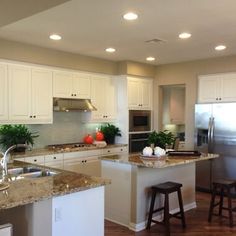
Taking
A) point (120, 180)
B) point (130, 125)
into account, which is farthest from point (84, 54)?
point (120, 180)

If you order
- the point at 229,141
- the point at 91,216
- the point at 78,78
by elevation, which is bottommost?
the point at 91,216

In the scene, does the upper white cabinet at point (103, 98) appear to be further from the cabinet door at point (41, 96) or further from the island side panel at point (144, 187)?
the island side panel at point (144, 187)

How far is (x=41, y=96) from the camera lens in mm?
5238

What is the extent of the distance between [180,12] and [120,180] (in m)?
2.28

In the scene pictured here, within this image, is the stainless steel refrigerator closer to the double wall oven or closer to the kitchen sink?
the double wall oven

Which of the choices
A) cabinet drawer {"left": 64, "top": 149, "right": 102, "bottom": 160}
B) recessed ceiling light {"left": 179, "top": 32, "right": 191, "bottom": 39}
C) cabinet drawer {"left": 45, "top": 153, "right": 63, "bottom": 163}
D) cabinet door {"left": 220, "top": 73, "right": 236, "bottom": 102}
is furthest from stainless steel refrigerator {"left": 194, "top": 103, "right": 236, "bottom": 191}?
cabinet drawer {"left": 45, "top": 153, "right": 63, "bottom": 163}

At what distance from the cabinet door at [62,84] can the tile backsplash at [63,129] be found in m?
0.51

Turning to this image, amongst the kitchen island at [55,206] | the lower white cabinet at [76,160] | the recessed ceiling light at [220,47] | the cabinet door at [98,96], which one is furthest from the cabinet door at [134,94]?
the kitchen island at [55,206]

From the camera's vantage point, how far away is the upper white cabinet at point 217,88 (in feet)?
18.9

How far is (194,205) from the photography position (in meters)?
5.00

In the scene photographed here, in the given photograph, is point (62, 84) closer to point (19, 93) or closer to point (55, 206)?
point (19, 93)

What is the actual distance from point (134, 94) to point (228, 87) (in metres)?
1.92

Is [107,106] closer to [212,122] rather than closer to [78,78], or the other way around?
[78,78]

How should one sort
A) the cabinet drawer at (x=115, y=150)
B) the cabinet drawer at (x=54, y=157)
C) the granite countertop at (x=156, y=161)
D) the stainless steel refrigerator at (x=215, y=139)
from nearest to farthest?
1. the granite countertop at (x=156, y=161)
2. the cabinet drawer at (x=54, y=157)
3. the stainless steel refrigerator at (x=215, y=139)
4. the cabinet drawer at (x=115, y=150)
